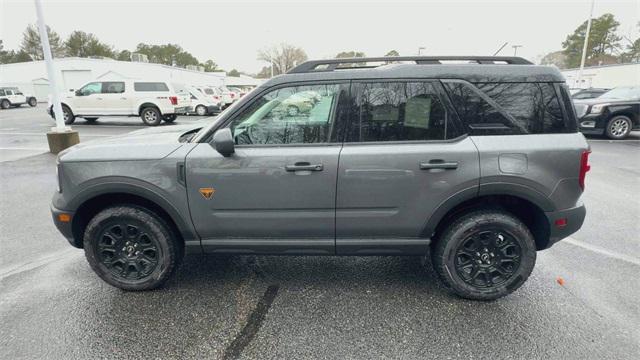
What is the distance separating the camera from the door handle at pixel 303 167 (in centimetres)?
262

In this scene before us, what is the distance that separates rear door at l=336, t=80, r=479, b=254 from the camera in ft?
8.58

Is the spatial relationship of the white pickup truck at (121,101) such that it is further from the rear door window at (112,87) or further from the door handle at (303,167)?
the door handle at (303,167)

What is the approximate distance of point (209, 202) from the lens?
2.76 metres

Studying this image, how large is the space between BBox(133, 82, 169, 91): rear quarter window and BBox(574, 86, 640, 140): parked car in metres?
15.7

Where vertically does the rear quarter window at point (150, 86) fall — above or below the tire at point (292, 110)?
above

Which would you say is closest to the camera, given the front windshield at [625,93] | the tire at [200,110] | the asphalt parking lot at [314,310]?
the asphalt parking lot at [314,310]

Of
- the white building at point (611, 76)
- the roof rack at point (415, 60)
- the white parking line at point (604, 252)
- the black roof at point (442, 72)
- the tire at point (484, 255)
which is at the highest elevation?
the white building at point (611, 76)

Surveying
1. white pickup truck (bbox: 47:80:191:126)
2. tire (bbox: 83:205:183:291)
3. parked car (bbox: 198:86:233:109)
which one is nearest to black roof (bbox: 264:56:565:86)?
tire (bbox: 83:205:183:291)

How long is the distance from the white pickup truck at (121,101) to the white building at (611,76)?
31127mm

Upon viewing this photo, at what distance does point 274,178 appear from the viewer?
105 inches

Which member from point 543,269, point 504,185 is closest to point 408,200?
point 504,185

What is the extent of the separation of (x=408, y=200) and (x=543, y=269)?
1767 millimetres

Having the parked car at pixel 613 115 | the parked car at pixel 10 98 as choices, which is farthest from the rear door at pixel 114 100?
the parked car at pixel 10 98

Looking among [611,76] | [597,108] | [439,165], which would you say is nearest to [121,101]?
[439,165]
